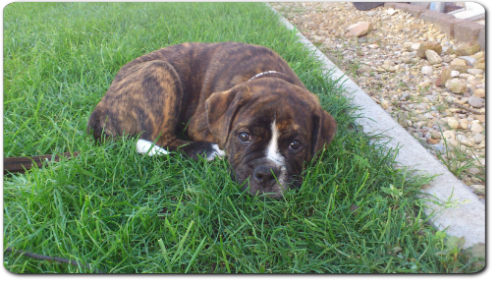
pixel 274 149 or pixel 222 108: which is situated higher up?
pixel 222 108

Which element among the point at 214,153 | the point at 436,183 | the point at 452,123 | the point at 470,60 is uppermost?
the point at 470,60

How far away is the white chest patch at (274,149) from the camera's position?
256 centimetres

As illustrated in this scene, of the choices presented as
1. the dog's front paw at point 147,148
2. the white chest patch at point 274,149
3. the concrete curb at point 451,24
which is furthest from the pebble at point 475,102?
the dog's front paw at point 147,148

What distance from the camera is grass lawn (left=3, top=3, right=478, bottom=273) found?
2.09m

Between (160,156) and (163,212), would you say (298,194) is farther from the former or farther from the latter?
(160,156)

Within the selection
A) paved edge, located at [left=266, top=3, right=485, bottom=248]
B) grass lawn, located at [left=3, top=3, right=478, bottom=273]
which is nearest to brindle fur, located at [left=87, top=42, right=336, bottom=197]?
grass lawn, located at [left=3, top=3, right=478, bottom=273]

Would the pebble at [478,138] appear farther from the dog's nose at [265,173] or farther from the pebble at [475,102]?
the dog's nose at [265,173]

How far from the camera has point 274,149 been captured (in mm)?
2600

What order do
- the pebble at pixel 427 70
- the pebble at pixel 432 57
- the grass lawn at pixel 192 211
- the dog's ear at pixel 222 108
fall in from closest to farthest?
the grass lawn at pixel 192 211 < the dog's ear at pixel 222 108 < the pebble at pixel 432 57 < the pebble at pixel 427 70

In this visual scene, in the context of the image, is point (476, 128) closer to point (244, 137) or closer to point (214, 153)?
point (244, 137)

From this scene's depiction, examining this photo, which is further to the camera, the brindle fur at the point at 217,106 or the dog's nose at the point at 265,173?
the brindle fur at the point at 217,106

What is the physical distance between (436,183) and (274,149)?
55.3 inches

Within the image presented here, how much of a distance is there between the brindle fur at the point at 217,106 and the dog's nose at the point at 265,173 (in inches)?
2.5

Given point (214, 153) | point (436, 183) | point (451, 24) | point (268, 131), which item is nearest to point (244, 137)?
point (268, 131)
